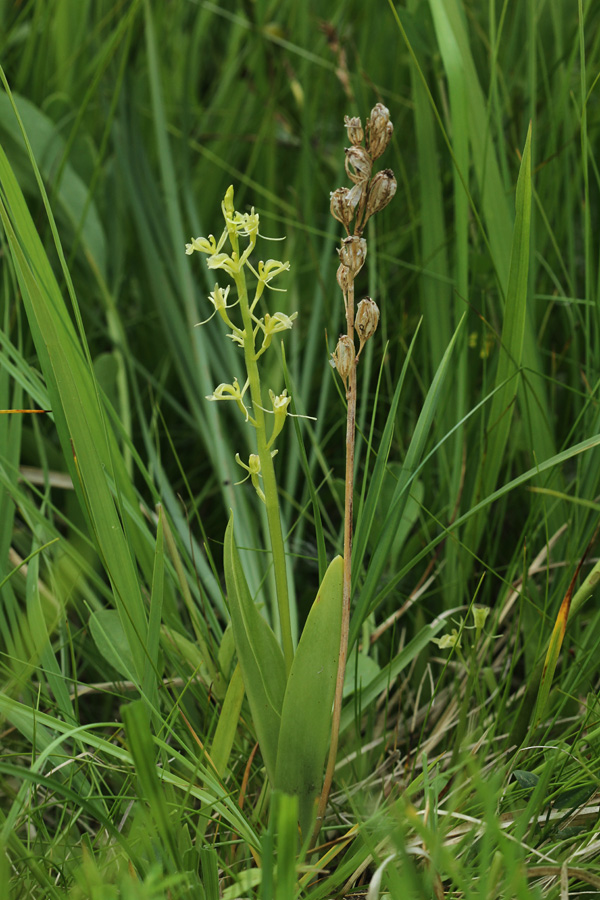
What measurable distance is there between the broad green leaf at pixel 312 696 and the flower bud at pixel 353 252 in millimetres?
269

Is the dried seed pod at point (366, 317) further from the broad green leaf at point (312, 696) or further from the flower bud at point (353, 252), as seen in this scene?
the broad green leaf at point (312, 696)

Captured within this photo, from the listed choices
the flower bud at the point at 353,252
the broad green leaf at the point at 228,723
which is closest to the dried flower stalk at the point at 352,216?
the flower bud at the point at 353,252

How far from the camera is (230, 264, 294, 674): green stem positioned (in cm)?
66

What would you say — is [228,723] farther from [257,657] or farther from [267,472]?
[267,472]

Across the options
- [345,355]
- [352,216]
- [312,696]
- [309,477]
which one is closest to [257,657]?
[312,696]

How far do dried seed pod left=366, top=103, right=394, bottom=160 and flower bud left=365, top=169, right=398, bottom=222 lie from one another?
0.8 inches

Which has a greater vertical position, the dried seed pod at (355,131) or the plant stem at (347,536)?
the dried seed pod at (355,131)

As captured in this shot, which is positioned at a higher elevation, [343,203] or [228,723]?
A: [343,203]

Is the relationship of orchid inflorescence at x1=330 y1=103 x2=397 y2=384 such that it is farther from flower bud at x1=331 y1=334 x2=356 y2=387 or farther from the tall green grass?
the tall green grass

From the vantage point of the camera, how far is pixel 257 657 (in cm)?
73

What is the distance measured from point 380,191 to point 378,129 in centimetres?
6

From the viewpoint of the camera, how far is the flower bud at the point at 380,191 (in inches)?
26.1

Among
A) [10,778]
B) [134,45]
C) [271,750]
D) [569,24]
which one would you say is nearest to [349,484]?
[271,750]

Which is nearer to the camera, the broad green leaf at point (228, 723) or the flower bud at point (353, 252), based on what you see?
the flower bud at point (353, 252)
